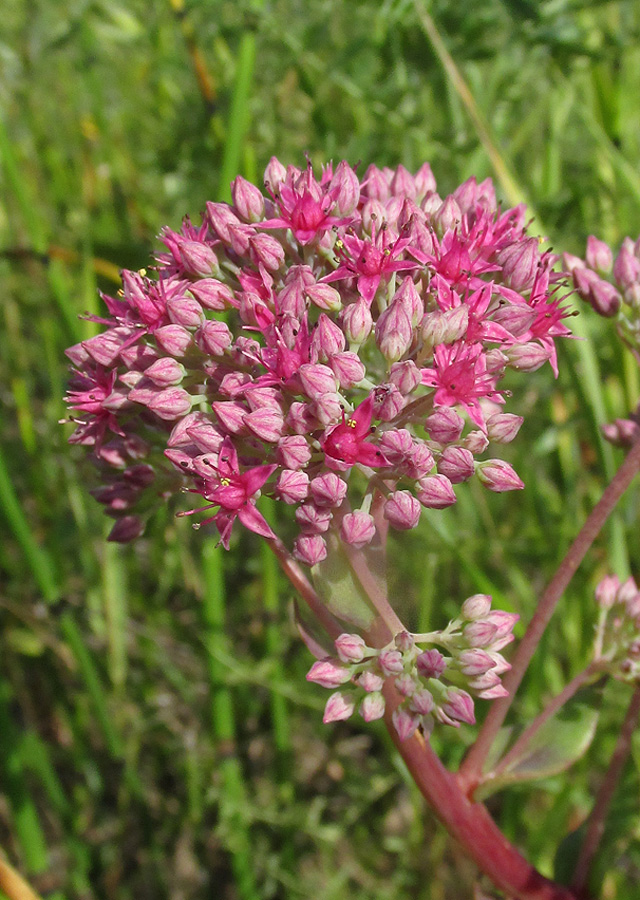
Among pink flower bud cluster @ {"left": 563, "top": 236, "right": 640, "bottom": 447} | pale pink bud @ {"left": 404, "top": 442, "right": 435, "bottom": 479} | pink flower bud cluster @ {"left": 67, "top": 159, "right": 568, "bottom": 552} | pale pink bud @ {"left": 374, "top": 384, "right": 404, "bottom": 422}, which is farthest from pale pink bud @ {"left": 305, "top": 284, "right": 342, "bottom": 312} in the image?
pink flower bud cluster @ {"left": 563, "top": 236, "right": 640, "bottom": 447}

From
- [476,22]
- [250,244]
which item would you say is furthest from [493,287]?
[476,22]

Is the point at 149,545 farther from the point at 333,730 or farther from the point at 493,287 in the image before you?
the point at 493,287

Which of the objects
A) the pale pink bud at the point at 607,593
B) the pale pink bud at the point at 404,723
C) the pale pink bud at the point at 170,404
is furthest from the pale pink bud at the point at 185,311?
the pale pink bud at the point at 607,593

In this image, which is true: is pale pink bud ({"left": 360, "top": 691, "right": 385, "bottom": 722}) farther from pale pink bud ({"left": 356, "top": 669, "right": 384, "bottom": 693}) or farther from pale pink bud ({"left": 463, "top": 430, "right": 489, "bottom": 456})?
pale pink bud ({"left": 463, "top": 430, "right": 489, "bottom": 456})

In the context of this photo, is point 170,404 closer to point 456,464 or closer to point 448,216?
point 456,464

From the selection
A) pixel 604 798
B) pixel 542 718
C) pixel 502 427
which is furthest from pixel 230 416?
pixel 604 798
